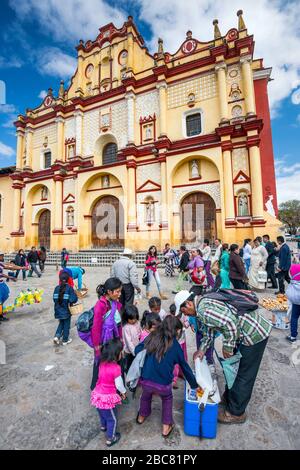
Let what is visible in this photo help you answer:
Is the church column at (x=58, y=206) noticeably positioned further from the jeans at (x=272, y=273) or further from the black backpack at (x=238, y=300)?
the black backpack at (x=238, y=300)

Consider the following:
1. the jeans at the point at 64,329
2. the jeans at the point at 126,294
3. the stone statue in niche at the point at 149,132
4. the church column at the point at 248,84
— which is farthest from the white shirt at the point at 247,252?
the stone statue in niche at the point at 149,132

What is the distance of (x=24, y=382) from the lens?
2842 mm

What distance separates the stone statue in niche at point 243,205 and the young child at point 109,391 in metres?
12.4

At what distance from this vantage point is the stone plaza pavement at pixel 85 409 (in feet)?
6.39

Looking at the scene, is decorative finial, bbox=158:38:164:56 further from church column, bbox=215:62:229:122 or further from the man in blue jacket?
the man in blue jacket

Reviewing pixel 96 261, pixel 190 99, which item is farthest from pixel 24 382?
pixel 190 99

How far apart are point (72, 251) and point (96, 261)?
3.32 m

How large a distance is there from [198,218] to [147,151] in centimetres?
586

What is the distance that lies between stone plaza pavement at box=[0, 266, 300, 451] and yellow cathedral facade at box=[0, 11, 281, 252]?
10508 millimetres

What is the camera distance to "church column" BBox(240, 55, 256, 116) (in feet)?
42.5

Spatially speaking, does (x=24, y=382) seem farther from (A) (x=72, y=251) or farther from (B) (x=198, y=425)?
(A) (x=72, y=251)

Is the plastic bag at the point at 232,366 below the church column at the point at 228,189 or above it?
below

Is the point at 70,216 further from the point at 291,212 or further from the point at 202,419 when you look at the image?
the point at 291,212

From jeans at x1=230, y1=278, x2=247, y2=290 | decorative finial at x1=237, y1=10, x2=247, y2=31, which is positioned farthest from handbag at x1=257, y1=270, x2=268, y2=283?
decorative finial at x1=237, y1=10, x2=247, y2=31
